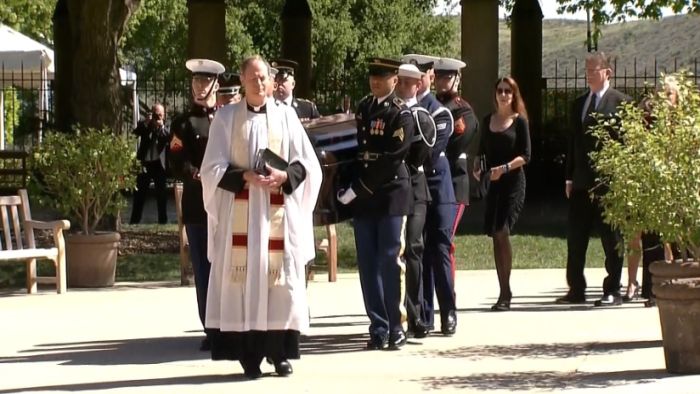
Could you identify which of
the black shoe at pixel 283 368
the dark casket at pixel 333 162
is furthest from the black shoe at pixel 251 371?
the dark casket at pixel 333 162

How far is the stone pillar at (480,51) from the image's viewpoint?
25.9m

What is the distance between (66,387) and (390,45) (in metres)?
39.9

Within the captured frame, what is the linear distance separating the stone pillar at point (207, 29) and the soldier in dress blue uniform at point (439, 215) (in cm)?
1534

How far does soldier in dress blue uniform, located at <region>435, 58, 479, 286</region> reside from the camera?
1248 centimetres

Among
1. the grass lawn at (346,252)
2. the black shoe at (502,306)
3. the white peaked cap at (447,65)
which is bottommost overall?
the black shoe at (502,306)

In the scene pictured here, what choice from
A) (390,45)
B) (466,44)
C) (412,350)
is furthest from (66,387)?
(390,45)

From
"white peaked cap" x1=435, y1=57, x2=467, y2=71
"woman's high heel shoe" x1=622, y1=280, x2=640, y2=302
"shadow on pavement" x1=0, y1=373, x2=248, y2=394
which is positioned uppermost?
"white peaked cap" x1=435, y1=57, x2=467, y2=71

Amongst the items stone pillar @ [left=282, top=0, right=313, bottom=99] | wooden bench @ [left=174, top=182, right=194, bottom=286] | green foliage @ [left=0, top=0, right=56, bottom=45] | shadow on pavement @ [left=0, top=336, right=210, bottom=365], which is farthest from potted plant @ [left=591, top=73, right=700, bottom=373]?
green foliage @ [left=0, top=0, right=56, bottom=45]

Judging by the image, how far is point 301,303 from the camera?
33.2 ft

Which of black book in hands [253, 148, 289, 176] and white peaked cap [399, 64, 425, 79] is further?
white peaked cap [399, 64, 425, 79]

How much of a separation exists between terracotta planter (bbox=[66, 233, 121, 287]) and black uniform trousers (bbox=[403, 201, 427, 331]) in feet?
16.8

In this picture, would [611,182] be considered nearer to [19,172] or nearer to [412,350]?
[412,350]

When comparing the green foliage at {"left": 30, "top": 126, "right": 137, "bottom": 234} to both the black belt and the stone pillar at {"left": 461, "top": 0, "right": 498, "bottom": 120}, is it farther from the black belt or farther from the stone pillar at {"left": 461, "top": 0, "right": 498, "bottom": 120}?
the stone pillar at {"left": 461, "top": 0, "right": 498, "bottom": 120}

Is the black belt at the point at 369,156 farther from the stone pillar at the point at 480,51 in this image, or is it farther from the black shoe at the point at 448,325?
the stone pillar at the point at 480,51
